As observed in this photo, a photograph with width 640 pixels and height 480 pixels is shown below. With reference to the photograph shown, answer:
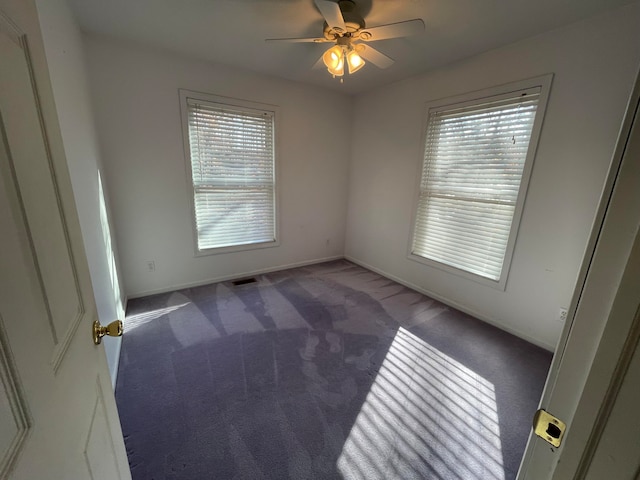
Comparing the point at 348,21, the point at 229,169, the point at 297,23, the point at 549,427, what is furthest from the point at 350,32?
the point at 549,427

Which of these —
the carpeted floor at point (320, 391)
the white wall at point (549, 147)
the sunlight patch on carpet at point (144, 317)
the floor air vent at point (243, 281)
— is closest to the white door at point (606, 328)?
the carpeted floor at point (320, 391)

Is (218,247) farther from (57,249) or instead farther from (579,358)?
(579,358)

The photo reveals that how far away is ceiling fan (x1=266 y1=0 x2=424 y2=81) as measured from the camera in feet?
5.24

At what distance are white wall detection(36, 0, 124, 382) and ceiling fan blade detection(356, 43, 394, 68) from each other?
1870 mm

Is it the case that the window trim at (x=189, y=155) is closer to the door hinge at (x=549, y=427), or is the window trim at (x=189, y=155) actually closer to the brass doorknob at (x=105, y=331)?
the brass doorknob at (x=105, y=331)

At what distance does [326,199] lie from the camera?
3.95 metres

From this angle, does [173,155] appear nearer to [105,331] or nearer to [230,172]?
[230,172]

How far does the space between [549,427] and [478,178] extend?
2.46 meters

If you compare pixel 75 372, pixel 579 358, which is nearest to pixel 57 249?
pixel 75 372

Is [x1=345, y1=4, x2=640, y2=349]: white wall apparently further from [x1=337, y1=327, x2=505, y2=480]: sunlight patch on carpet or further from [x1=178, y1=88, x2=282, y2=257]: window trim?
[x1=178, y1=88, x2=282, y2=257]: window trim

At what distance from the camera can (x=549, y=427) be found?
1.79 ft

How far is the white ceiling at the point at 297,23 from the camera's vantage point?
1.74 metres

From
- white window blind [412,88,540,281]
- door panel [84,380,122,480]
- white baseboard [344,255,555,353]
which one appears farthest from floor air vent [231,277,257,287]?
door panel [84,380,122,480]

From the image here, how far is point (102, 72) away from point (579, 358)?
3.51m
